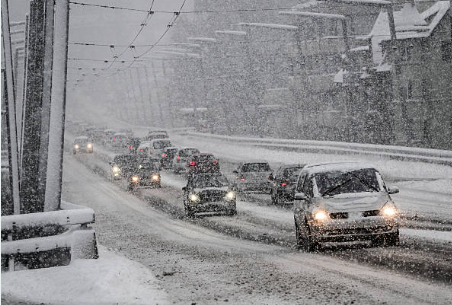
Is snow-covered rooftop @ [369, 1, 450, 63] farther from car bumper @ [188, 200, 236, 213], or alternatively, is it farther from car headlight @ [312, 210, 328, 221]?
car headlight @ [312, 210, 328, 221]

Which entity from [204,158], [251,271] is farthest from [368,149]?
[251,271]

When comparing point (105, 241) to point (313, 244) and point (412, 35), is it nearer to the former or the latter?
point (313, 244)

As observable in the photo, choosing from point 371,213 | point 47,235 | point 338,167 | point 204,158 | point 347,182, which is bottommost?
point 204,158

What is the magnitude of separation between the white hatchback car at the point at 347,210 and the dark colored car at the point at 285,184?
40.7 feet

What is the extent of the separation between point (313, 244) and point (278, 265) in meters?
1.90

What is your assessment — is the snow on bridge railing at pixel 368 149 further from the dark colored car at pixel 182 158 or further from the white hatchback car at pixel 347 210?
the white hatchback car at pixel 347 210

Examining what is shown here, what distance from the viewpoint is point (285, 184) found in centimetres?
2964

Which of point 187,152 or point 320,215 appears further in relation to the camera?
point 187,152

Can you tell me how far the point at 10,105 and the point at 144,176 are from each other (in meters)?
27.9

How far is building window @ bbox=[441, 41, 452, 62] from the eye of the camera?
67.5 metres

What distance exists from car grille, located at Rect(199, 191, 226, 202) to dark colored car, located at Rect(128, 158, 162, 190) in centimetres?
1508

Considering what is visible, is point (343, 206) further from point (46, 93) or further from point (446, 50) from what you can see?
point (446, 50)

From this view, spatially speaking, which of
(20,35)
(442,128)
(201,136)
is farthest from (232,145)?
(20,35)

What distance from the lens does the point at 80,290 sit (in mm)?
11266
